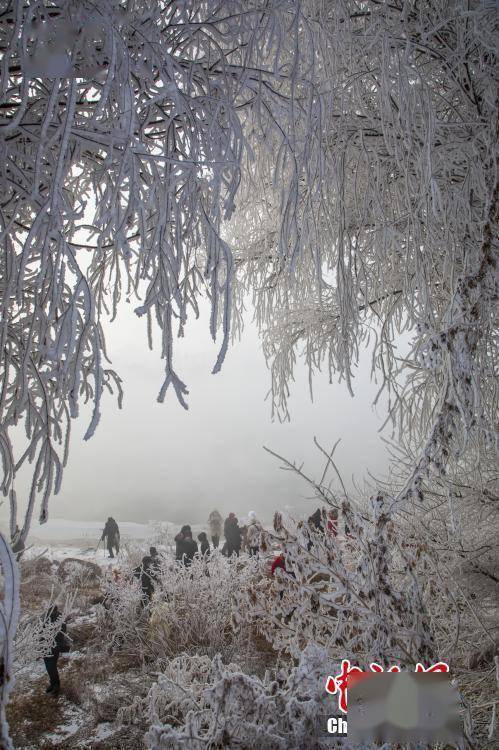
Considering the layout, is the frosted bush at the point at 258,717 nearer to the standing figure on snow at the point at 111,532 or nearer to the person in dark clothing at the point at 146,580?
the person in dark clothing at the point at 146,580

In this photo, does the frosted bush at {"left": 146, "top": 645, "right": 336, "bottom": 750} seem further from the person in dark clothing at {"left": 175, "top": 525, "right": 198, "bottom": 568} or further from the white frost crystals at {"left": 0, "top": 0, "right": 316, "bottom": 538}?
the person in dark clothing at {"left": 175, "top": 525, "right": 198, "bottom": 568}

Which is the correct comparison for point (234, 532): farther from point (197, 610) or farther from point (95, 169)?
point (95, 169)

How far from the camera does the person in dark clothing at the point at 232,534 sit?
30.2 ft

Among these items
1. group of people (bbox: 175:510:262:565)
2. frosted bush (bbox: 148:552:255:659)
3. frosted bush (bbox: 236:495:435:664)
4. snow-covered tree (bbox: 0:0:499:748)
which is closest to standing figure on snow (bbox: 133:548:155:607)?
frosted bush (bbox: 148:552:255:659)

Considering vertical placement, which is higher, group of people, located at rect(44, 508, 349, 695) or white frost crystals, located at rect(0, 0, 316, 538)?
white frost crystals, located at rect(0, 0, 316, 538)

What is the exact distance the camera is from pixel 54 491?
140 centimetres

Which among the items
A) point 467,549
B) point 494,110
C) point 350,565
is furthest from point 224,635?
point 494,110

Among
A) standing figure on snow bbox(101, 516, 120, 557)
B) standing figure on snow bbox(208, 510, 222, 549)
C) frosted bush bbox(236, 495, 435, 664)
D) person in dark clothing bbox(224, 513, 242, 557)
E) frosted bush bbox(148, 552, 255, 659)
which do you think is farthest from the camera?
standing figure on snow bbox(208, 510, 222, 549)

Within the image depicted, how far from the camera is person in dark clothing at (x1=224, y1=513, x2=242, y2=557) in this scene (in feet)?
30.2

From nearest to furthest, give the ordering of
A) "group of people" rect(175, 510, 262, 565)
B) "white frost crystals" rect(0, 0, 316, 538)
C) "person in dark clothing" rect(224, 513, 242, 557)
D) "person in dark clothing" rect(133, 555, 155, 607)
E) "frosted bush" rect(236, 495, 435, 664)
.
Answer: "white frost crystals" rect(0, 0, 316, 538) < "frosted bush" rect(236, 495, 435, 664) < "person in dark clothing" rect(133, 555, 155, 607) < "group of people" rect(175, 510, 262, 565) < "person in dark clothing" rect(224, 513, 242, 557)

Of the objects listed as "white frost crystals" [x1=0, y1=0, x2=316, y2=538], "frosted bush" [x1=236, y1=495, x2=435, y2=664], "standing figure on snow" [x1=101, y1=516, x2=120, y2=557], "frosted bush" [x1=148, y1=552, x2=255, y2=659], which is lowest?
"frosted bush" [x1=148, y1=552, x2=255, y2=659]

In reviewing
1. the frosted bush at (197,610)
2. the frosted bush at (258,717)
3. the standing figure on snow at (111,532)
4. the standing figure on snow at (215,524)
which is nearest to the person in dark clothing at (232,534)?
the standing figure on snow at (215,524)

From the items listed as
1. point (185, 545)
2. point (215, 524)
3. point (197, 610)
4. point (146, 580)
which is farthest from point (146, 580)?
point (215, 524)

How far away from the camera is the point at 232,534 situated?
9336 millimetres
